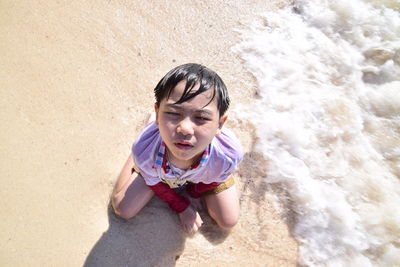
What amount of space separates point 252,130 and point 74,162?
51.1 inches

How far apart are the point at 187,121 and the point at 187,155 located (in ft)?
0.57

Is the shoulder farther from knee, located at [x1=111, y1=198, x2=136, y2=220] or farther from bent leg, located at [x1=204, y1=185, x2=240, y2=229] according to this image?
bent leg, located at [x1=204, y1=185, x2=240, y2=229]

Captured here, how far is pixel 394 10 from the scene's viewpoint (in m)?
3.43

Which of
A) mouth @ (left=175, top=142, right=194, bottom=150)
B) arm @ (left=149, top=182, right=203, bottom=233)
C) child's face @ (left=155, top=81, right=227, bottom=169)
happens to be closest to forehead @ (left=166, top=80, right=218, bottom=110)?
child's face @ (left=155, top=81, right=227, bottom=169)

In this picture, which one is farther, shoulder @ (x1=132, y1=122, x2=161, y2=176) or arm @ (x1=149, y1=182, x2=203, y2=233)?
arm @ (x1=149, y1=182, x2=203, y2=233)

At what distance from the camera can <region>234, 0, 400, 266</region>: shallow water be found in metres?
2.46

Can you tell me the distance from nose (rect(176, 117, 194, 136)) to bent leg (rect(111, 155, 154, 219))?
2.52ft

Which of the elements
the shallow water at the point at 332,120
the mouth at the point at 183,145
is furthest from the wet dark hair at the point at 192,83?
the shallow water at the point at 332,120

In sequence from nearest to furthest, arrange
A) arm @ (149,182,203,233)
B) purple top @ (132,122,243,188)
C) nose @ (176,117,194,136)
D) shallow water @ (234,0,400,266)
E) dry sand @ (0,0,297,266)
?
1. nose @ (176,117,194,136)
2. purple top @ (132,122,243,188)
3. dry sand @ (0,0,297,266)
4. arm @ (149,182,203,233)
5. shallow water @ (234,0,400,266)

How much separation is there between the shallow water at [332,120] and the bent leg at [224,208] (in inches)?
15.8

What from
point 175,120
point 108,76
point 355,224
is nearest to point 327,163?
point 355,224

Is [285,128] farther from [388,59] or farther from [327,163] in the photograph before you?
[388,59]

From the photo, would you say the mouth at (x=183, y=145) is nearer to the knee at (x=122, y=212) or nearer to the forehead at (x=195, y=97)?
the forehead at (x=195, y=97)

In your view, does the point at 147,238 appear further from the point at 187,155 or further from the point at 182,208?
the point at 187,155
